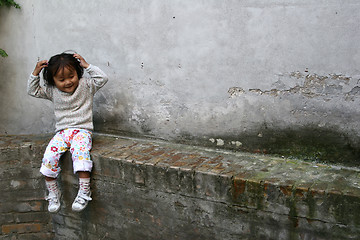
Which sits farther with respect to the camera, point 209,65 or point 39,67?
point 39,67

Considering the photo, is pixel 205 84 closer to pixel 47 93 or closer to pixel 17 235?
pixel 47 93

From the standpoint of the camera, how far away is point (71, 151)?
324 cm

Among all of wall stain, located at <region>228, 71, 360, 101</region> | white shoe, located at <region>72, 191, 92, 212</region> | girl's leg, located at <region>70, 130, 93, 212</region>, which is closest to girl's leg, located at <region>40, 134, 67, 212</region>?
girl's leg, located at <region>70, 130, 93, 212</region>

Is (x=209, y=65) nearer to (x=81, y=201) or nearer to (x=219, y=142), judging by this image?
(x=219, y=142)

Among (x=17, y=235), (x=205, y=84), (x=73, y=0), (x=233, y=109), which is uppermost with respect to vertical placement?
(x=73, y=0)

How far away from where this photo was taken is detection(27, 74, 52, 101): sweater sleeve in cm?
340

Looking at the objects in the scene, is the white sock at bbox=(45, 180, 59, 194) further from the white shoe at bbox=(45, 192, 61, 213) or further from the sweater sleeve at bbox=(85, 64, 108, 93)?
the sweater sleeve at bbox=(85, 64, 108, 93)

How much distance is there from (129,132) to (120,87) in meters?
0.47

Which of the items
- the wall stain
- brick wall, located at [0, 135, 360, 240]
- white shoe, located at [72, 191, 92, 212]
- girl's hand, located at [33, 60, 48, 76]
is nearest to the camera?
brick wall, located at [0, 135, 360, 240]

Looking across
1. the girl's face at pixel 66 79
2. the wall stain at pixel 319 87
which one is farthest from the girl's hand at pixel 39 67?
the wall stain at pixel 319 87

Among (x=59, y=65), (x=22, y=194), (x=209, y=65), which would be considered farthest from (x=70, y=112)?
(x=209, y=65)

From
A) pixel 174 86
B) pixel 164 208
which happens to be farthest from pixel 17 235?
pixel 174 86

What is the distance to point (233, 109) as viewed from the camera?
320 cm

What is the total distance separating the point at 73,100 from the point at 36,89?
373 millimetres
